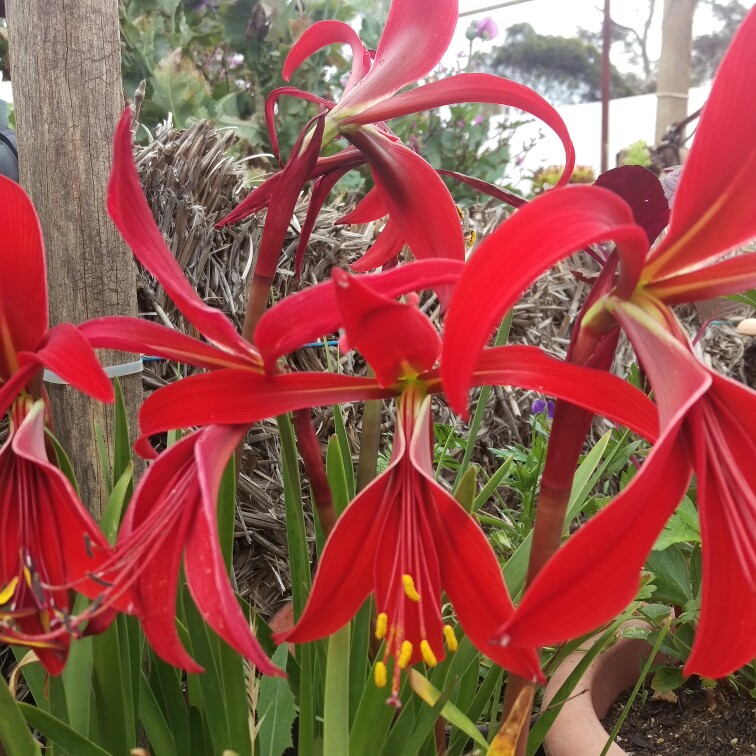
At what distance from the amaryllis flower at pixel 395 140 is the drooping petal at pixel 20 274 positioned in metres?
0.15

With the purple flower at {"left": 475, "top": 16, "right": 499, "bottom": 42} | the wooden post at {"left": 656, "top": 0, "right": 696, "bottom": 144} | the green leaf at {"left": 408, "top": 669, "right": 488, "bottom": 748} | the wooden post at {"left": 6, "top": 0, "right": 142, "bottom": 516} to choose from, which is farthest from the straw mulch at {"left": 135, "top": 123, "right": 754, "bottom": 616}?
the wooden post at {"left": 656, "top": 0, "right": 696, "bottom": 144}

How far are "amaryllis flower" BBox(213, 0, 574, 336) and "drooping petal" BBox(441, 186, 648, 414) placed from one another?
178 mm

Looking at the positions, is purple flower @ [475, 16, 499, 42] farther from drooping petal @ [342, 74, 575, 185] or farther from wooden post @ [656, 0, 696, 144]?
drooping petal @ [342, 74, 575, 185]

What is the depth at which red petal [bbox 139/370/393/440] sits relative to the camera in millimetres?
278

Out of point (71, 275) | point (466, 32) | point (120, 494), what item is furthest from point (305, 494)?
point (466, 32)

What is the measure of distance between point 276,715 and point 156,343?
33cm

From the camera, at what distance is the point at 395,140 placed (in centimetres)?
43

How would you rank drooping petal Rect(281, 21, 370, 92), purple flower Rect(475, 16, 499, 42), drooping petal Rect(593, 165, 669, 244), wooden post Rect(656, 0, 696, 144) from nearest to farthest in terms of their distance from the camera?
drooping petal Rect(593, 165, 669, 244) < drooping petal Rect(281, 21, 370, 92) < purple flower Rect(475, 16, 499, 42) < wooden post Rect(656, 0, 696, 144)

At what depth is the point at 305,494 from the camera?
1171 mm

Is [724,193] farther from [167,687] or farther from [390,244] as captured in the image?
[167,687]

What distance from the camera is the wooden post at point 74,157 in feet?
2.31

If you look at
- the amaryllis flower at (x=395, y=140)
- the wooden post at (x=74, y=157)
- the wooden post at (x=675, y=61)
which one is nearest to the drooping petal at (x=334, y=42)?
the amaryllis flower at (x=395, y=140)

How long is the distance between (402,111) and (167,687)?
1.49ft

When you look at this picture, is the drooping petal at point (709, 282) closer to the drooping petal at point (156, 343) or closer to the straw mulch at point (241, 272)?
the drooping petal at point (156, 343)
